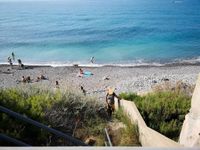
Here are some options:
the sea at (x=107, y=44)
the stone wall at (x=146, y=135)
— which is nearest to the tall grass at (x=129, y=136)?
the stone wall at (x=146, y=135)

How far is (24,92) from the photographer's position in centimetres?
1068

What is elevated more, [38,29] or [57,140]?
[38,29]

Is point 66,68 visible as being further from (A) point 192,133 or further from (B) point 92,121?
(A) point 192,133

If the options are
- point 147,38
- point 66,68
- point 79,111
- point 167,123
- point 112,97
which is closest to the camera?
point 167,123

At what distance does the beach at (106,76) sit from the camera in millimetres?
26250

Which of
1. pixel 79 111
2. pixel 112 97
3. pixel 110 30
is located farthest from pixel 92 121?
pixel 110 30

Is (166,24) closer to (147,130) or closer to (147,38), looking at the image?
(147,38)

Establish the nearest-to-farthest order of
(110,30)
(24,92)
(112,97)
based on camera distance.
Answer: (24,92) → (112,97) → (110,30)

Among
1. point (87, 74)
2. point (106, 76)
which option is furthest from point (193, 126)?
point (87, 74)

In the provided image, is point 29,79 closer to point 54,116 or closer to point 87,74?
point 87,74

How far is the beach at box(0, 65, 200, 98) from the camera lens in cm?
2625

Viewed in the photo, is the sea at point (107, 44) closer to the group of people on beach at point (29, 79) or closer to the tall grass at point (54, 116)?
→ the group of people on beach at point (29, 79)

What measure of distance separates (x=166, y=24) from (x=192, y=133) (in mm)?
68341

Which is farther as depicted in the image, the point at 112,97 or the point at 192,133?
the point at 112,97
